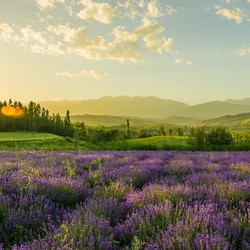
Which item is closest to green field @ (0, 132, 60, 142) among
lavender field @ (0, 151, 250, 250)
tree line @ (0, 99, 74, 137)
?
tree line @ (0, 99, 74, 137)

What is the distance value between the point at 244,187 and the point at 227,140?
3874 centimetres

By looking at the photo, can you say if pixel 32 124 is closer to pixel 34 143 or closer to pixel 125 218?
pixel 34 143

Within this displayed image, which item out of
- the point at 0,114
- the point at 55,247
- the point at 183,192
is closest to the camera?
the point at 55,247

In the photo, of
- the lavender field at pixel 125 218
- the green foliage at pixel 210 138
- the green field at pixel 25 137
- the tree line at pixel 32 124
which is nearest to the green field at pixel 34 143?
the green field at pixel 25 137

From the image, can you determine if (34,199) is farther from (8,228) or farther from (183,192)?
(183,192)

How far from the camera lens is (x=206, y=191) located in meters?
4.60

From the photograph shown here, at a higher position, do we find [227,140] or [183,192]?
[183,192]

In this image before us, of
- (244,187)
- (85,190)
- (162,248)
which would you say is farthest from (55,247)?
(244,187)

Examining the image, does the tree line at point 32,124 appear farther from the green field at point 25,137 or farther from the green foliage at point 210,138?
the green foliage at point 210,138

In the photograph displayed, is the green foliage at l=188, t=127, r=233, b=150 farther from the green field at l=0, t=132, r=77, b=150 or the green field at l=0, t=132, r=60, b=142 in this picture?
the green field at l=0, t=132, r=60, b=142

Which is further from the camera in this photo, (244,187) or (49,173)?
(49,173)

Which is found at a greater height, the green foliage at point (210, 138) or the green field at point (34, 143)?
the green foliage at point (210, 138)

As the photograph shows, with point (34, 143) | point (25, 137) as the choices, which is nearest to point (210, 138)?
point (34, 143)

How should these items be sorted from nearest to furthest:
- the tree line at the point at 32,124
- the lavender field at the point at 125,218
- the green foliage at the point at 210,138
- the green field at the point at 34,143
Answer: the lavender field at the point at 125,218
the green field at the point at 34,143
the green foliage at the point at 210,138
the tree line at the point at 32,124
